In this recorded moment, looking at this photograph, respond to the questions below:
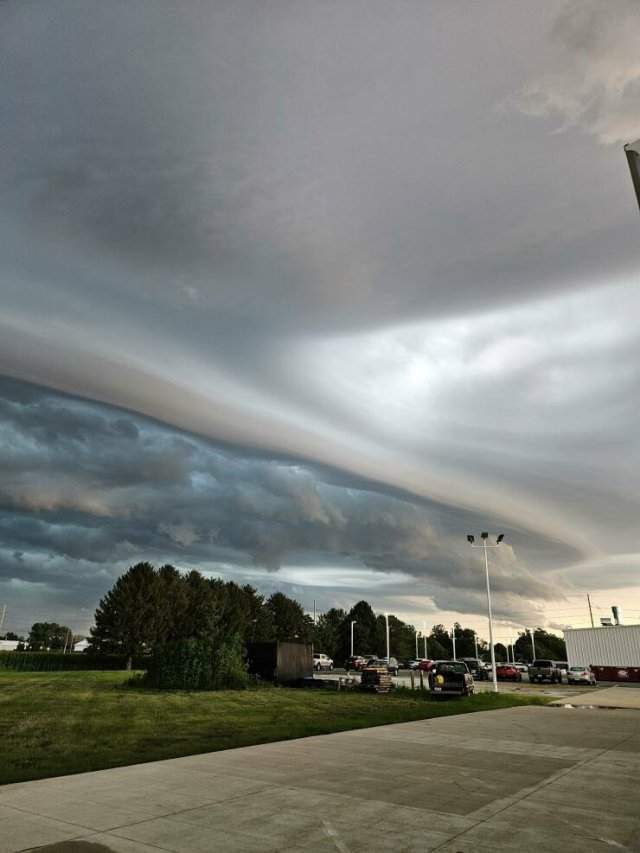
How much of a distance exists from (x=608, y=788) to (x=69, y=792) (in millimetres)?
7843

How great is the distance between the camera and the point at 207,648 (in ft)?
108

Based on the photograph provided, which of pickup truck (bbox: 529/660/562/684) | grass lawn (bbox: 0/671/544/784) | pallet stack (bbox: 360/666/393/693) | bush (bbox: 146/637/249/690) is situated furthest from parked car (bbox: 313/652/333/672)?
grass lawn (bbox: 0/671/544/784)

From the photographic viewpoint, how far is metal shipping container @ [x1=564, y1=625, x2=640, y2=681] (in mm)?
49562

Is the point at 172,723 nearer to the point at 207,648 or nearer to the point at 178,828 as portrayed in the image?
the point at 178,828

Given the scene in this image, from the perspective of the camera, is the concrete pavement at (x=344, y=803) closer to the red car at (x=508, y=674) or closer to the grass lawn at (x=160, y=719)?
the grass lawn at (x=160, y=719)

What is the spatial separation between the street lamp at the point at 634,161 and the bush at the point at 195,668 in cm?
3206

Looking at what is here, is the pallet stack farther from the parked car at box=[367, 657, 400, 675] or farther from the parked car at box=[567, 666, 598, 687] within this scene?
the parked car at box=[367, 657, 400, 675]

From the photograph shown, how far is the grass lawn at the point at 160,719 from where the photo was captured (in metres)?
12.0

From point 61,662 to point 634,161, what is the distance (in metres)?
85.5

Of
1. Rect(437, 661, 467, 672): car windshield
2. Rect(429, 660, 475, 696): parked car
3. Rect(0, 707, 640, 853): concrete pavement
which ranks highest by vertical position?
Rect(437, 661, 467, 672): car windshield

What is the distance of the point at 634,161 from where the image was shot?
455cm

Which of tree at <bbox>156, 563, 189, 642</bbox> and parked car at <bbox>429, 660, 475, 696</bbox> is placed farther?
tree at <bbox>156, 563, 189, 642</bbox>

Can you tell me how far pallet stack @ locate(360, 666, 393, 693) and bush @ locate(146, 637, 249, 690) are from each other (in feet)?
21.0

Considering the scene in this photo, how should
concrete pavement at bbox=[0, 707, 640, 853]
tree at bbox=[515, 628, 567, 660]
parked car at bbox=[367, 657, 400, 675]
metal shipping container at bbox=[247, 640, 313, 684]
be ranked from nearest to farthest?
concrete pavement at bbox=[0, 707, 640, 853], metal shipping container at bbox=[247, 640, 313, 684], parked car at bbox=[367, 657, 400, 675], tree at bbox=[515, 628, 567, 660]
